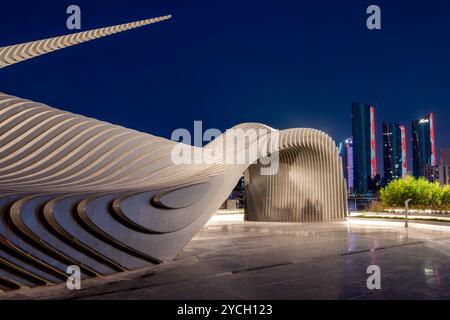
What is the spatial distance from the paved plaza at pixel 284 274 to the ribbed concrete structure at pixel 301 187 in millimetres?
8672

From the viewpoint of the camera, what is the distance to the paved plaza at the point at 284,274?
21.5 ft

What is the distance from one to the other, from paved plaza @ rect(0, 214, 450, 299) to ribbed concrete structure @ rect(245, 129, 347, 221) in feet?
28.5

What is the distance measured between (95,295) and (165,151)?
7.23 meters

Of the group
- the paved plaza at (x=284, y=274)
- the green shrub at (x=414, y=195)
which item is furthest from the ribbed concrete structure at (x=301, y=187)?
the green shrub at (x=414, y=195)

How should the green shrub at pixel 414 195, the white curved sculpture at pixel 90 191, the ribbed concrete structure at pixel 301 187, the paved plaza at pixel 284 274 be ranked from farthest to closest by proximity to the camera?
the green shrub at pixel 414 195, the ribbed concrete structure at pixel 301 187, the white curved sculpture at pixel 90 191, the paved plaza at pixel 284 274

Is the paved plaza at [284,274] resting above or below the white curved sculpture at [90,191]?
below

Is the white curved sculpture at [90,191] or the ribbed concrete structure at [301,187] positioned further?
the ribbed concrete structure at [301,187]

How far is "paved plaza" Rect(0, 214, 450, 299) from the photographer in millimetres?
6566

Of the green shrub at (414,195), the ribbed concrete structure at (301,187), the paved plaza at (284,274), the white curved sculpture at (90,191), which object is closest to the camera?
the paved plaza at (284,274)

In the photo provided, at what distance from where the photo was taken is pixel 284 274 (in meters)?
8.17

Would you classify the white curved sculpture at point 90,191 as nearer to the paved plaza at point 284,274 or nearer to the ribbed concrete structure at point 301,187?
the paved plaza at point 284,274

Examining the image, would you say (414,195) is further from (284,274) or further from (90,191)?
(90,191)
